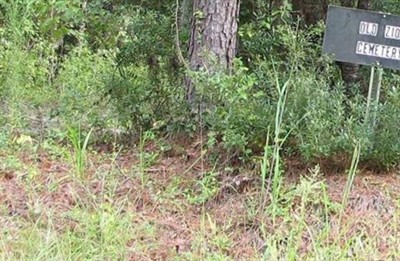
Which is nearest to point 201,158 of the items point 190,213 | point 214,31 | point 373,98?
point 190,213

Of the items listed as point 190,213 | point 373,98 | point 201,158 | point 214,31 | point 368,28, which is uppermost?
point 368,28

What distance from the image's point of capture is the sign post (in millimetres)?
3814

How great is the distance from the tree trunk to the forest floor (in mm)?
753

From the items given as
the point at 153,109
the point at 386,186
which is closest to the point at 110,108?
the point at 153,109

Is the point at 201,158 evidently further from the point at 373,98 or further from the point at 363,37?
the point at 363,37

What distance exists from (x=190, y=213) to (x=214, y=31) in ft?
4.73

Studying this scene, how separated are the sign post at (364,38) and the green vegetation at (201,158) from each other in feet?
0.42

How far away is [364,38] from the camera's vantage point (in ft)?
12.6

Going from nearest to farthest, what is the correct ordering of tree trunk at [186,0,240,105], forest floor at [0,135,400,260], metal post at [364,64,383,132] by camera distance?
1. forest floor at [0,135,400,260]
2. metal post at [364,64,383,132]
3. tree trunk at [186,0,240,105]

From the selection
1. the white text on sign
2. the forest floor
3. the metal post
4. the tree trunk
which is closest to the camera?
the forest floor

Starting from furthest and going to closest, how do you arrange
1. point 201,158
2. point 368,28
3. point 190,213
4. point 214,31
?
point 214,31 < point 201,158 < point 368,28 < point 190,213

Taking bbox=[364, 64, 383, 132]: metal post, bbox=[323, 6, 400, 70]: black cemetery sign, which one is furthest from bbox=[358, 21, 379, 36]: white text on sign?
bbox=[364, 64, 383, 132]: metal post

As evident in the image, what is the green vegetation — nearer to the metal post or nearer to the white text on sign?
the metal post

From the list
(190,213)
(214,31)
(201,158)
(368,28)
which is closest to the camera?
(190,213)
